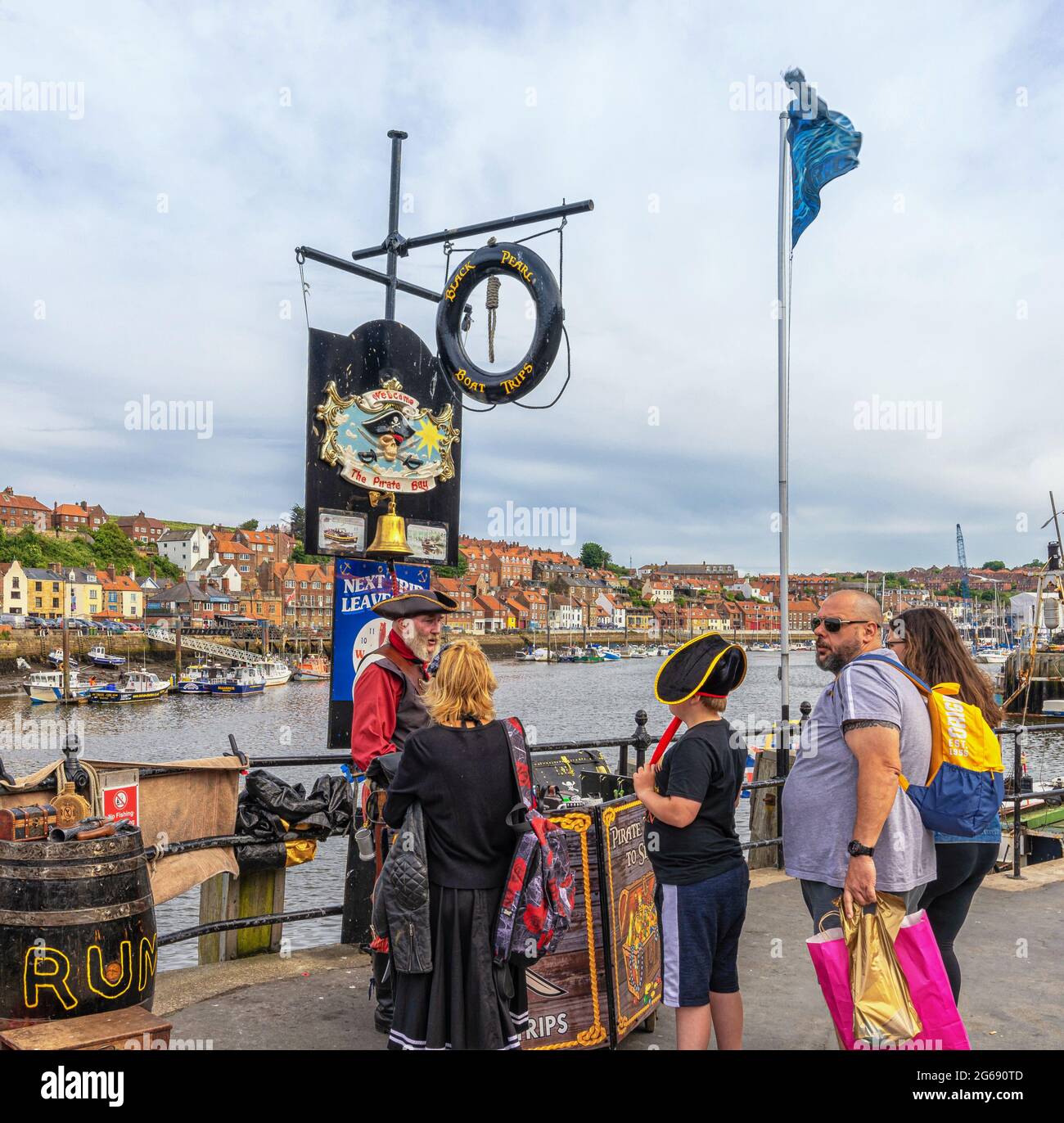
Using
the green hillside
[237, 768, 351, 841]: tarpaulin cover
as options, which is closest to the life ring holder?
[237, 768, 351, 841]: tarpaulin cover

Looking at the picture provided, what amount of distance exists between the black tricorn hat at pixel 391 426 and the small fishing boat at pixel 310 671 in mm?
83194

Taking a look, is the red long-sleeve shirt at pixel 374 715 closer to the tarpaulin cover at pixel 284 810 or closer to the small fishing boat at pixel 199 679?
the tarpaulin cover at pixel 284 810

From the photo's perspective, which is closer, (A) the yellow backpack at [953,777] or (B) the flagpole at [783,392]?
(A) the yellow backpack at [953,777]

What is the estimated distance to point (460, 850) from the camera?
11.6 ft

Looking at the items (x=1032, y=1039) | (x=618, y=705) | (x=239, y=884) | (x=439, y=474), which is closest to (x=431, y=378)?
(x=439, y=474)

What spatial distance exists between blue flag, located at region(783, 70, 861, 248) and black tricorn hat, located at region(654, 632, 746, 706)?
6.26 metres

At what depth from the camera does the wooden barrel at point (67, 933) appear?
142 inches

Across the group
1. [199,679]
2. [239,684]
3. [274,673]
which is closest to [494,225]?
[239,684]

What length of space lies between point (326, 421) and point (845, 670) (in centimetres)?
435

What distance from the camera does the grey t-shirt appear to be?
3.70 meters

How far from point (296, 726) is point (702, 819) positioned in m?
50.0

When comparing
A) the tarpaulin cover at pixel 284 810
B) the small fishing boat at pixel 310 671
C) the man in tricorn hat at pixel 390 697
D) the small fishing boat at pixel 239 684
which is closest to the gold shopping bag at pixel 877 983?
the man in tricorn hat at pixel 390 697
